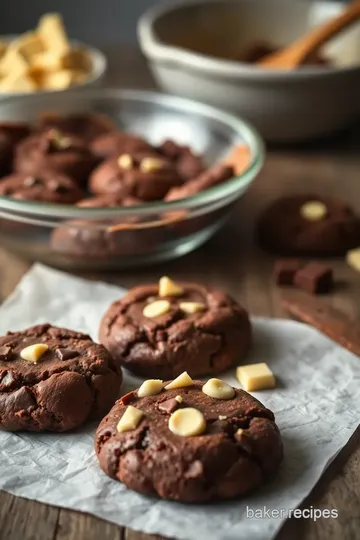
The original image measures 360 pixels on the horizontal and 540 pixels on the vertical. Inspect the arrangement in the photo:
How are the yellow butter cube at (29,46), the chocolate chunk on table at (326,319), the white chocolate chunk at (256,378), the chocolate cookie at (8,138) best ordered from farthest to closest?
the yellow butter cube at (29,46)
the chocolate cookie at (8,138)
the chocolate chunk on table at (326,319)
the white chocolate chunk at (256,378)

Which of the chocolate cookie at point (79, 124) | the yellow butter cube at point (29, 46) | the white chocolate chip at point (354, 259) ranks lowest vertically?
the white chocolate chip at point (354, 259)

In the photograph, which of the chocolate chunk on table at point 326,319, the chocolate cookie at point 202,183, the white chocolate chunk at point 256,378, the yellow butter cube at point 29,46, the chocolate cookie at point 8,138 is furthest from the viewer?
the yellow butter cube at point 29,46

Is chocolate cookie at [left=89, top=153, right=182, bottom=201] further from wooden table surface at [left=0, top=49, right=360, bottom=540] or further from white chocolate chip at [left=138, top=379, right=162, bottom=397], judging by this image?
white chocolate chip at [left=138, top=379, right=162, bottom=397]

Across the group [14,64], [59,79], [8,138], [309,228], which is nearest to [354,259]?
[309,228]

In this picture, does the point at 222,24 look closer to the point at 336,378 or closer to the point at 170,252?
the point at 170,252

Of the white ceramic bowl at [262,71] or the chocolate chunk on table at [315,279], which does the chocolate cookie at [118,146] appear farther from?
the chocolate chunk on table at [315,279]

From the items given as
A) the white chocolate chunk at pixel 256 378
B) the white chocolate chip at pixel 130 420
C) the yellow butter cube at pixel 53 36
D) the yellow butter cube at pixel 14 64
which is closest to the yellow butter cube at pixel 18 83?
the yellow butter cube at pixel 14 64

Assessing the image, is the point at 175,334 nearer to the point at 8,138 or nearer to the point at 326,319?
the point at 326,319
